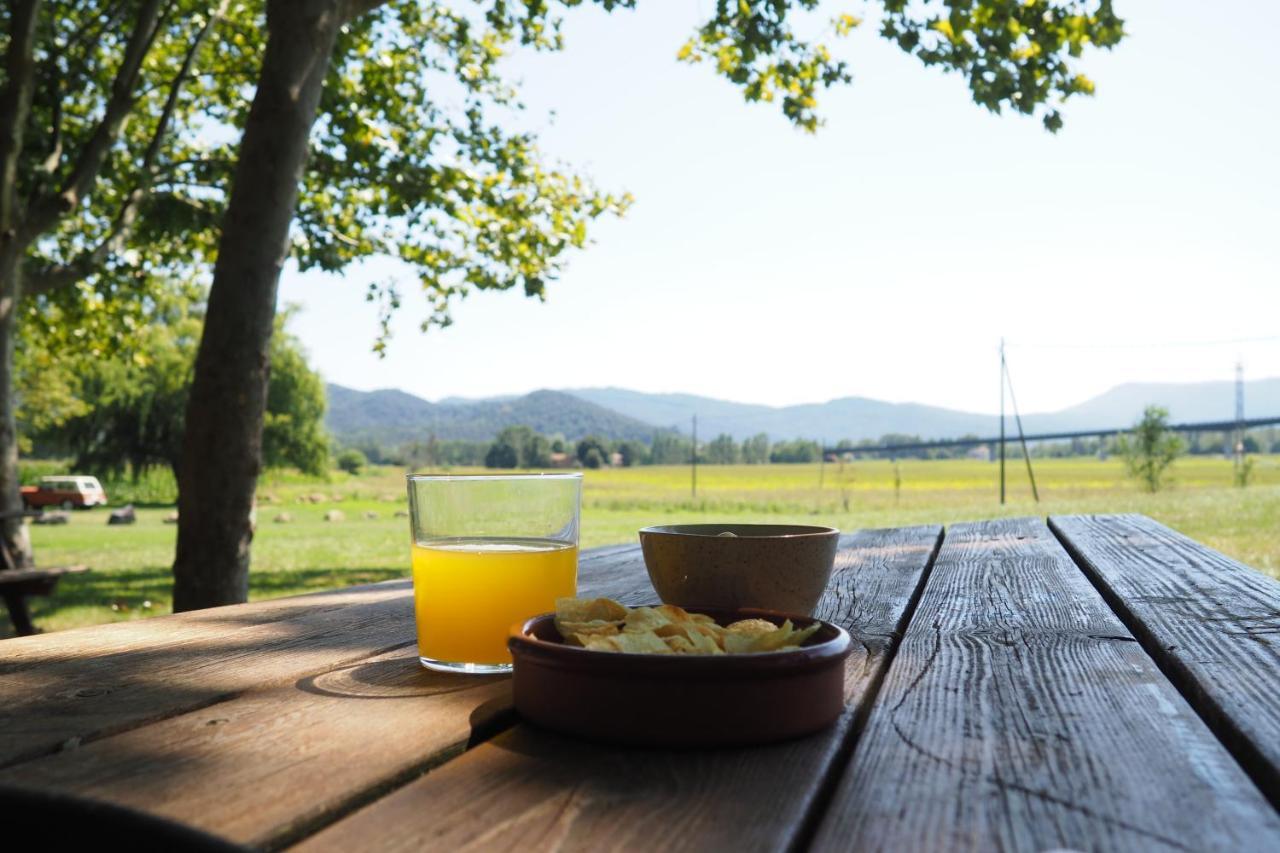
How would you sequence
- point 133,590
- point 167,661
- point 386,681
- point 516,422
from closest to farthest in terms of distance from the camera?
point 386,681, point 167,661, point 133,590, point 516,422

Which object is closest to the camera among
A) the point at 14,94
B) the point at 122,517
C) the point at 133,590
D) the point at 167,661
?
the point at 167,661

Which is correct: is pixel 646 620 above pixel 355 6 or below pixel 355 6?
below

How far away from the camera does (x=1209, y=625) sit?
4.46ft

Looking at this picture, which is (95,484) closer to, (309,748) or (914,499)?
(914,499)

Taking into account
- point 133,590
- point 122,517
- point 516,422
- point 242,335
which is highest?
point 516,422

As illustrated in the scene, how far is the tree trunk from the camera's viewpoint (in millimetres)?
3592

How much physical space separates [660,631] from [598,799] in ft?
0.80

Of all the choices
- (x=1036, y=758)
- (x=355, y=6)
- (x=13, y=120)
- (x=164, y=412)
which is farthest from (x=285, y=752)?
(x=164, y=412)

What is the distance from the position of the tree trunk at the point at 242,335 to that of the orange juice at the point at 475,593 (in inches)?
108

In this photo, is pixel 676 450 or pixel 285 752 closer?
pixel 285 752

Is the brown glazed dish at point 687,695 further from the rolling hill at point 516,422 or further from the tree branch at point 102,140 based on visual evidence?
the rolling hill at point 516,422

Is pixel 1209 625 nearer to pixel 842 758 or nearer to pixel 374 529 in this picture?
pixel 842 758

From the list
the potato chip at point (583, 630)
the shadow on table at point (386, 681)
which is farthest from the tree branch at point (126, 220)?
the potato chip at point (583, 630)

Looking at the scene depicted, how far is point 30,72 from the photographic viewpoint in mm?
6551
